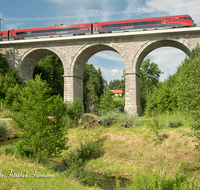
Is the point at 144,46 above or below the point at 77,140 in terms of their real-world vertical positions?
above

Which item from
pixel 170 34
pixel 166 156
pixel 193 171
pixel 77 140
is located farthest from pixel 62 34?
pixel 193 171

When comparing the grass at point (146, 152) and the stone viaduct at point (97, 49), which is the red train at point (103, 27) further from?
the grass at point (146, 152)

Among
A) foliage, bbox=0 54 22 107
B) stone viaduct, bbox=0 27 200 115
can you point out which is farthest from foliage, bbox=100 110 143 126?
foliage, bbox=0 54 22 107

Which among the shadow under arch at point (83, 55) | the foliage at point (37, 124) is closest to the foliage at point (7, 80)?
the shadow under arch at point (83, 55)

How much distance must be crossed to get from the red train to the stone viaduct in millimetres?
1012

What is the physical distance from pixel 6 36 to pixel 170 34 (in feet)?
56.5

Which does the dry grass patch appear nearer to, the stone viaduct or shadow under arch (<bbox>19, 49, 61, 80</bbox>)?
the stone viaduct

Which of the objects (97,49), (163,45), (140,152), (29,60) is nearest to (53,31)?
(29,60)

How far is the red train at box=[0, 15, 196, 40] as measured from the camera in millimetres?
16516

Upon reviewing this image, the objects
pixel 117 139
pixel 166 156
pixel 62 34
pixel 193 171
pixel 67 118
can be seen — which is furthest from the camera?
pixel 62 34

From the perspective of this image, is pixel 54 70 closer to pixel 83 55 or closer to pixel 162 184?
pixel 83 55

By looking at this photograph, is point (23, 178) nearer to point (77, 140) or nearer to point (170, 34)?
point (77, 140)

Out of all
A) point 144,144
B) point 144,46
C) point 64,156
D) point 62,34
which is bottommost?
point 64,156

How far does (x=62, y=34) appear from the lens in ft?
63.0
